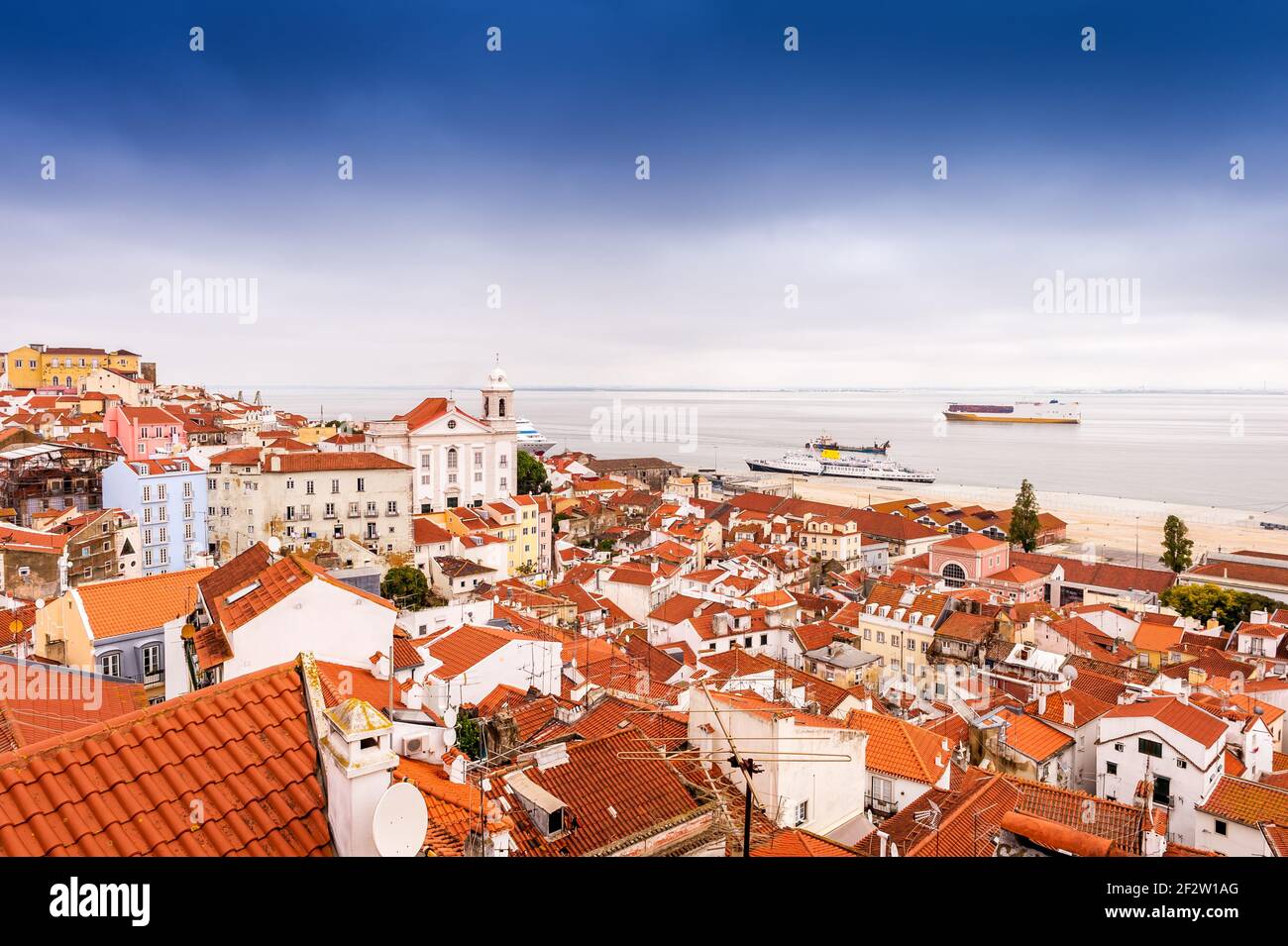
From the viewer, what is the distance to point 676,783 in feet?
13.8

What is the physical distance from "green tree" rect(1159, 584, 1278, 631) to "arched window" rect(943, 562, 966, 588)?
5.51 m

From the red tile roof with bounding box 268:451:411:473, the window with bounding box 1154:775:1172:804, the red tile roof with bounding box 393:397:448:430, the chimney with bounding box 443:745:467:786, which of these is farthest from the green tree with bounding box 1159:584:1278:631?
the red tile roof with bounding box 393:397:448:430

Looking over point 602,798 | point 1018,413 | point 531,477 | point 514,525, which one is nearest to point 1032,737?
point 602,798

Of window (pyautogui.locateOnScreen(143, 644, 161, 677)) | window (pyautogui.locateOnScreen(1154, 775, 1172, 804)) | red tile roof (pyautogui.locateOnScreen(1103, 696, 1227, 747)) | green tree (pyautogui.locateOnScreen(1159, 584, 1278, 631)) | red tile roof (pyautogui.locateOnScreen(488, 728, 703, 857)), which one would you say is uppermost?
red tile roof (pyautogui.locateOnScreen(488, 728, 703, 857))

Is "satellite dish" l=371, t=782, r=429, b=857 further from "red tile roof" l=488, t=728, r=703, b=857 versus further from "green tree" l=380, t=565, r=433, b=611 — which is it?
"green tree" l=380, t=565, r=433, b=611

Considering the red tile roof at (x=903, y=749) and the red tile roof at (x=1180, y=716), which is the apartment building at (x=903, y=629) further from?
the red tile roof at (x=903, y=749)

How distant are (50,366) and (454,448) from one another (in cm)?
1913

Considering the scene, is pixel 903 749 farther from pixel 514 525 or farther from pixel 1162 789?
pixel 514 525

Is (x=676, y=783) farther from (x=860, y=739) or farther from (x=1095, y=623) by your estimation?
(x=1095, y=623)

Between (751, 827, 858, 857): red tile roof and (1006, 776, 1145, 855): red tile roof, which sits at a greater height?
(751, 827, 858, 857): red tile roof

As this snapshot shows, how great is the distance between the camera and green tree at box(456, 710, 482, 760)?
591cm
